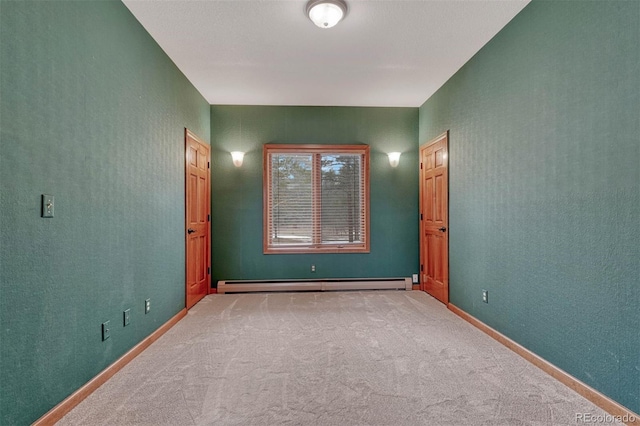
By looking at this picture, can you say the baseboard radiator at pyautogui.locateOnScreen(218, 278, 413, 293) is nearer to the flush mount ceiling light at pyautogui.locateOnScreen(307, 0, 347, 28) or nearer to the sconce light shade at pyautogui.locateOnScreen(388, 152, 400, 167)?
the sconce light shade at pyautogui.locateOnScreen(388, 152, 400, 167)

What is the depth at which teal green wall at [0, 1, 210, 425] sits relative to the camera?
1585mm

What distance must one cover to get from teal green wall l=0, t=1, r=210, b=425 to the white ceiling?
1.48 feet

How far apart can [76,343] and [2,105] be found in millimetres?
1458

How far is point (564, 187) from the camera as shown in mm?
2203

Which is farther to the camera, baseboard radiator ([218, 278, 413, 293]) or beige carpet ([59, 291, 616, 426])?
baseboard radiator ([218, 278, 413, 293])

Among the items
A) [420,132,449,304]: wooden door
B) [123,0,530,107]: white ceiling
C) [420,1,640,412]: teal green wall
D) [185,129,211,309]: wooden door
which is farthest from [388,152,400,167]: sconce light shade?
[185,129,211,309]: wooden door

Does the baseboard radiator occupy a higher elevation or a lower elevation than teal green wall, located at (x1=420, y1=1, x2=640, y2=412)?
lower

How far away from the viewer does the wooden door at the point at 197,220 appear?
13.0 feet

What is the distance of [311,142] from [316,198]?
90 centimetres

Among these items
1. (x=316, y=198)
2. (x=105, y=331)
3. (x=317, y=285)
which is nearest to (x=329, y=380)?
(x=105, y=331)

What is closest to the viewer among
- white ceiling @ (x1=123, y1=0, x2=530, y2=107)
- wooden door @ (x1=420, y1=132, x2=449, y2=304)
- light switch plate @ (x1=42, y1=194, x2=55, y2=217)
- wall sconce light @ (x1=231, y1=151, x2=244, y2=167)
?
light switch plate @ (x1=42, y1=194, x2=55, y2=217)

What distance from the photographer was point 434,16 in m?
2.68

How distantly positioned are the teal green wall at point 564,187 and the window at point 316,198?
77.7 inches

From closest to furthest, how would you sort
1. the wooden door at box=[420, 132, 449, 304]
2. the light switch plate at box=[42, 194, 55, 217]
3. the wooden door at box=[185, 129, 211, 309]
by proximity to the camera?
the light switch plate at box=[42, 194, 55, 217], the wooden door at box=[185, 129, 211, 309], the wooden door at box=[420, 132, 449, 304]
